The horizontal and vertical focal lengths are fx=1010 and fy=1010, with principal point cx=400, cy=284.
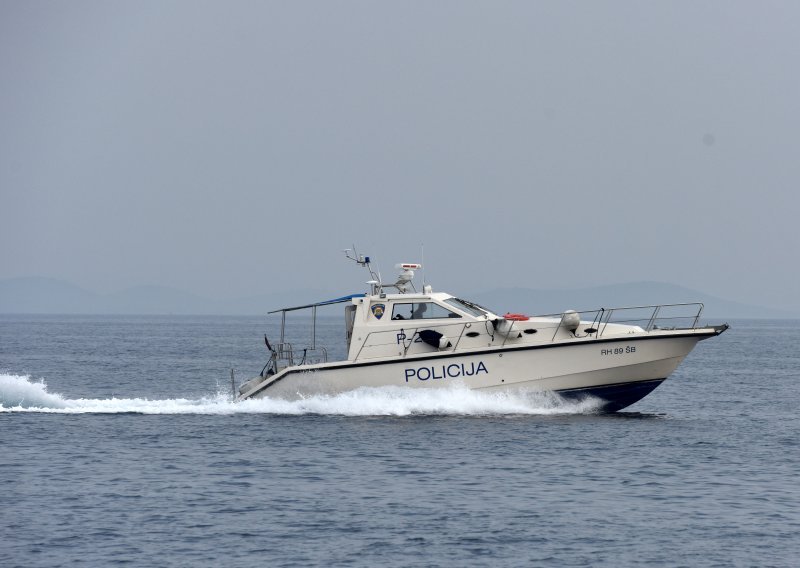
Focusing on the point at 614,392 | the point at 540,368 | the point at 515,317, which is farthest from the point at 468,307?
the point at 614,392

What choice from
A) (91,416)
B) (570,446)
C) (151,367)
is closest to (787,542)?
(570,446)

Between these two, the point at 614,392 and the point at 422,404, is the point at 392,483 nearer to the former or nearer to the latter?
the point at 422,404

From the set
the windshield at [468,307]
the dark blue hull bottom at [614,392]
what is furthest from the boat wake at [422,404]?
the windshield at [468,307]

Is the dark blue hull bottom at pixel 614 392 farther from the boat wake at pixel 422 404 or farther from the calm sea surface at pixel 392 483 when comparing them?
the calm sea surface at pixel 392 483

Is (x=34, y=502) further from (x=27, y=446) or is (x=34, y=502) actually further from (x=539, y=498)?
(x=539, y=498)

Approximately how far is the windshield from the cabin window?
32 centimetres

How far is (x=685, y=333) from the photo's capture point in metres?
23.8

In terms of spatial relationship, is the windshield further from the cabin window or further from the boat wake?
the boat wake

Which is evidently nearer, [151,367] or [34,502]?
[34,502]

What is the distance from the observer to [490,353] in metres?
23.7

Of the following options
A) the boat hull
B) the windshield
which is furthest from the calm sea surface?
the windshield

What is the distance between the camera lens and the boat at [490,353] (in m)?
23.7

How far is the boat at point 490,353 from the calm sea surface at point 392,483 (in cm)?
51

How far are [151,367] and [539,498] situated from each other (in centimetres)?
3681
